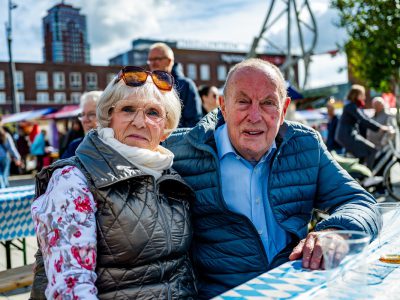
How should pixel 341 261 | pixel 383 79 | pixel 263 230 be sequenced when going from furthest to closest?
pixel 383 79 → pixel 263 230 → pixel 341 261

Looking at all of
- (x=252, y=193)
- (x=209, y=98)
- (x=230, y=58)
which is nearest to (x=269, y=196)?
(x=252, y=193)

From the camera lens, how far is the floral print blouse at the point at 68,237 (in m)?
1.51

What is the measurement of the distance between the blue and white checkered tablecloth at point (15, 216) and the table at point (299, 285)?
10.7 ft

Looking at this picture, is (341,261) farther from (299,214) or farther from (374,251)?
(299,214)

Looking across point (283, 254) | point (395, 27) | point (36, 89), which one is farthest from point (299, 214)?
point (36, 89)

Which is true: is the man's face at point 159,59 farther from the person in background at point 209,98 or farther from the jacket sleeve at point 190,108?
the person in background at point 209,98

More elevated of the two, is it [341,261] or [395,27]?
[395,27]

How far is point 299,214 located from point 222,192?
0.40 m

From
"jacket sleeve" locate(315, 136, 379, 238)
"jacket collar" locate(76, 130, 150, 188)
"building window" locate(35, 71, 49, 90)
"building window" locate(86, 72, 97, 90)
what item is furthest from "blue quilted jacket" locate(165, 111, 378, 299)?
"building window" locate(35, 71, 49, 90)

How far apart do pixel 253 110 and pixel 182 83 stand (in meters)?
3.37

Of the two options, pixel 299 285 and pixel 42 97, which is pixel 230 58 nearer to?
pixel 42 97

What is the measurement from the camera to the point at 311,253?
1.62 metres

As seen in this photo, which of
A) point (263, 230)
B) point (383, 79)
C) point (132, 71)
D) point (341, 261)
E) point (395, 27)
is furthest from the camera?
point (383, 79)

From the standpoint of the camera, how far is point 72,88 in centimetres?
6988
